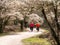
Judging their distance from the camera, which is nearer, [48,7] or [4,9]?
[48,7]

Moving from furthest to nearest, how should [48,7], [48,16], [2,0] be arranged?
[2,0] < [48,16] < [48,7]

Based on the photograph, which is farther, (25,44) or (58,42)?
(25,44)

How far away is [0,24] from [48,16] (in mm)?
17397

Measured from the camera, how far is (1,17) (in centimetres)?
3353

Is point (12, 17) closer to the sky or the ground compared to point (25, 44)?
closer to the ground

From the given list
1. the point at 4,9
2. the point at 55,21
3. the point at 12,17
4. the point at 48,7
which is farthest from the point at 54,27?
the point at 12,17

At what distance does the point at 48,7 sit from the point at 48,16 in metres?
1.97

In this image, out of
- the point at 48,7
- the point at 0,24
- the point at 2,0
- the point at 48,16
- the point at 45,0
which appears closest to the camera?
the point at 45,0

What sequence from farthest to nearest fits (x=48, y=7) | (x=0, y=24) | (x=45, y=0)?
(x=0, y=24)
(x=48, y=7)
(x=45, y=0)

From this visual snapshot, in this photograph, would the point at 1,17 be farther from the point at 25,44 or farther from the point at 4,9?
the point at 25,44

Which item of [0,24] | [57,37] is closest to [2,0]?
[0,24]

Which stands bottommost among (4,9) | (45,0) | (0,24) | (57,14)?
(0,24)

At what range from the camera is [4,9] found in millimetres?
32938

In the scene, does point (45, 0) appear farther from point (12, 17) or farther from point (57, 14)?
point (12, 17)
